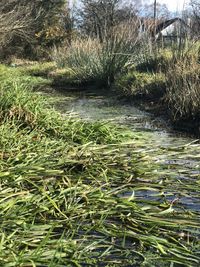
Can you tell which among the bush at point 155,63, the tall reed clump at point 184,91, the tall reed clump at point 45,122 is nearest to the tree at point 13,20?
the bush at point 155,63

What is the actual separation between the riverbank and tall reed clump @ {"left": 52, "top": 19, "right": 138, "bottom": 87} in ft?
30.4

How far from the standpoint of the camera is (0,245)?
2723 millimetres

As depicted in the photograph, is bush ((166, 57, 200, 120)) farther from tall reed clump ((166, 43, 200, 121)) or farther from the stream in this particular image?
the stream

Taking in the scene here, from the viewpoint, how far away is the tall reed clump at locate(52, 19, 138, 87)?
47.6ft

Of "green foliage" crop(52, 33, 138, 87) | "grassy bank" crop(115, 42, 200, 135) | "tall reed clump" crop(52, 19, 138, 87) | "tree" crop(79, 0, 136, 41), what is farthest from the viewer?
"tree" crop(79, 0, 136, 41)

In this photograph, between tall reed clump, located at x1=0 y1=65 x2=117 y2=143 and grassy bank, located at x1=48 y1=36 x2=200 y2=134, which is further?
grassy bank, located at x1=48 y1=36 x2=200 y2=134

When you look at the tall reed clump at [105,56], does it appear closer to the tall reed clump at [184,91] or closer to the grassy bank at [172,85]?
the grassy bank at [172,85]

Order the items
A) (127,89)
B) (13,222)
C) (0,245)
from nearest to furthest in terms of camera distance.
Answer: (0,245) → (13,222) → (127,89)

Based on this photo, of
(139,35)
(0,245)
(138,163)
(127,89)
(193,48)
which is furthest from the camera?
(139,35)

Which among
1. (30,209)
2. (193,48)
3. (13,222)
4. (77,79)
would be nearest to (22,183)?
(30,209)

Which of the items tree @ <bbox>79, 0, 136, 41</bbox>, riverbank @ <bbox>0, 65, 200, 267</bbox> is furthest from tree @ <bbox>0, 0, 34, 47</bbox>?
riverbank @ <bbox>0, 65, 200, 267</bbox>

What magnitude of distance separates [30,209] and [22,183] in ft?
1.77

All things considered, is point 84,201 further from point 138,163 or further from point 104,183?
point 138,163

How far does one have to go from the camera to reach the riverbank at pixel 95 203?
2955mm
